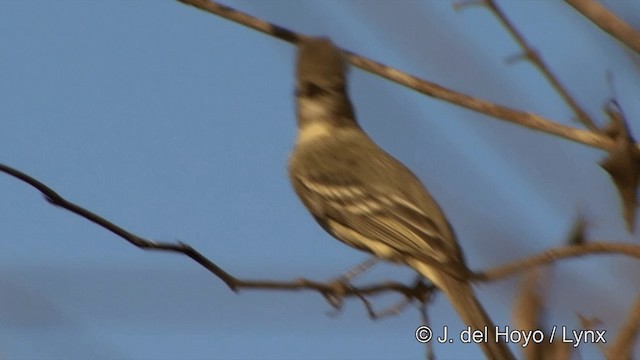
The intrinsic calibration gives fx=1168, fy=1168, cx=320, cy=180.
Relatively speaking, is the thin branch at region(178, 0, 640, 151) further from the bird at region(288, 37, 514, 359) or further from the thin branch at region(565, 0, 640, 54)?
the bird at region(288, 37, 514, 359)

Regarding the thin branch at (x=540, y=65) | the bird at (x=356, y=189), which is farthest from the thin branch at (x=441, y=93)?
the bird at (x=356, y=189)

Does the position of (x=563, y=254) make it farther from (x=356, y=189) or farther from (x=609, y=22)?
(x=356, y=189)

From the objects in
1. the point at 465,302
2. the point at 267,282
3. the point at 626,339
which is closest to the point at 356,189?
the point at 465,302

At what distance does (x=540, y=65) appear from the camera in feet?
11.7

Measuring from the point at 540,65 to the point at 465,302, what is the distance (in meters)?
1.22

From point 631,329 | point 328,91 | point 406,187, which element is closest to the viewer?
point 631,329

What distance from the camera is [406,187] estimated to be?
580 centimetres

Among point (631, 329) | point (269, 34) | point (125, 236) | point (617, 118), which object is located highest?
point (269, 34)

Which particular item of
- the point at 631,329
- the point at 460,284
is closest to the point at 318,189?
the point at 460,284

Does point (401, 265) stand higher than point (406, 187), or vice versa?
point (406, 187)

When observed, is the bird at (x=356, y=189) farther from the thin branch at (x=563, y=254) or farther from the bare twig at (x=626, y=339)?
the bare twig at (x=626, y=339)

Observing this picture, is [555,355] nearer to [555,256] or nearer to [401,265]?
[555,256]

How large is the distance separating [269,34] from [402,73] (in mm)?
424

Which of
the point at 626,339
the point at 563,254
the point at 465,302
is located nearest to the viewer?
the point at 626,339
